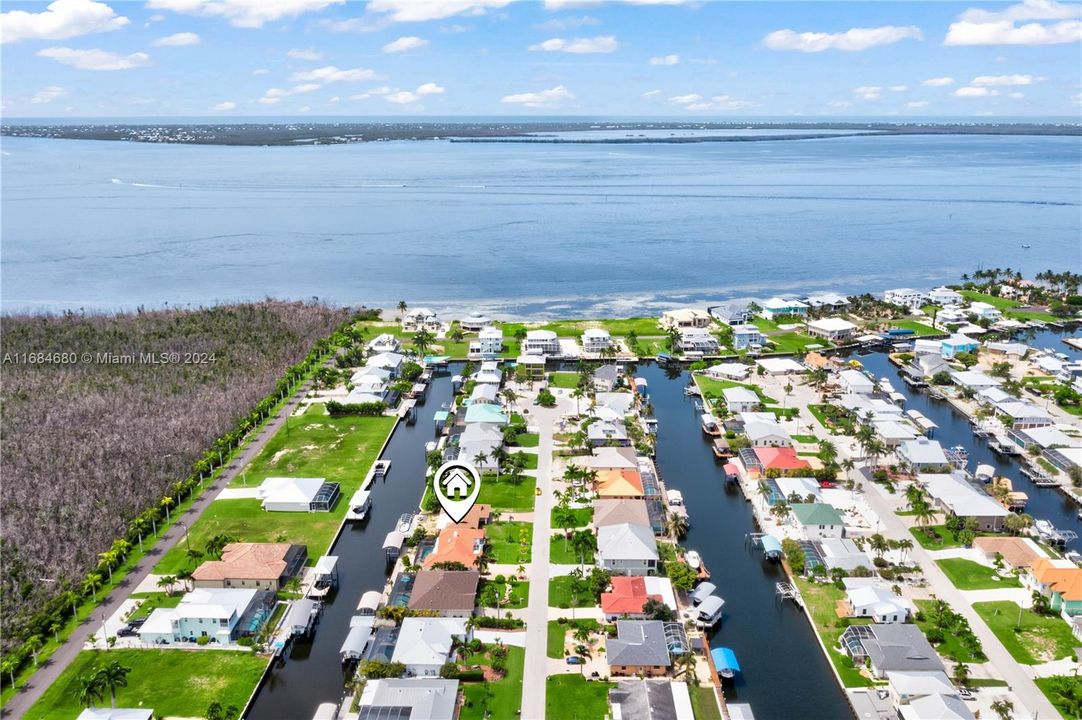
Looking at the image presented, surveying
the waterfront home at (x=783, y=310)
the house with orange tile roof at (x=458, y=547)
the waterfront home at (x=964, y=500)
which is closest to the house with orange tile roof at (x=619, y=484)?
the house with orange tile roof at (x=458, y=547)

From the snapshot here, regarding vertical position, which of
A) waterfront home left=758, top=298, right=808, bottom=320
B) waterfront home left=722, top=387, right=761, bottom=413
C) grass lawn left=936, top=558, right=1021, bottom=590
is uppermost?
waterfront home left=758, top=298, right=808, bottom=320

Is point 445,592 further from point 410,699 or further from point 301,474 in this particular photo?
point 301,474

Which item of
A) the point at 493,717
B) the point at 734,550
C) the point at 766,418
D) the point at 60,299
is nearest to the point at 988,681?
the point at 734,550

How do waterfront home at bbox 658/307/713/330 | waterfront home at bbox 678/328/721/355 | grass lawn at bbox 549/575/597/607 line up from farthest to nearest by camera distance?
1. waterfront home at bbox 658/307/713/330
2. waterfront home at bbox 678/328/721/355
3. grass lawn at bbox 549/575/597/607

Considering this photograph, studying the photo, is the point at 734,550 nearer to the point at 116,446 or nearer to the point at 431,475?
the point at 431,475

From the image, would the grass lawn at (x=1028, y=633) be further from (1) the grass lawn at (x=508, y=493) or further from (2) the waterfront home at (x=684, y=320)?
(2) the waterfront home at (x=684, y=320)

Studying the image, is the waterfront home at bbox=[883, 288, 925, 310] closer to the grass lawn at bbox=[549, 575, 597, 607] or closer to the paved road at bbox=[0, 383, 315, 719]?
the grass lawn at bbox=[549, 575, 597, 607]

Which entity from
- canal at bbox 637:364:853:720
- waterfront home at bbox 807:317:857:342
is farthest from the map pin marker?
waterfront home at bbox 807:317:857:342
